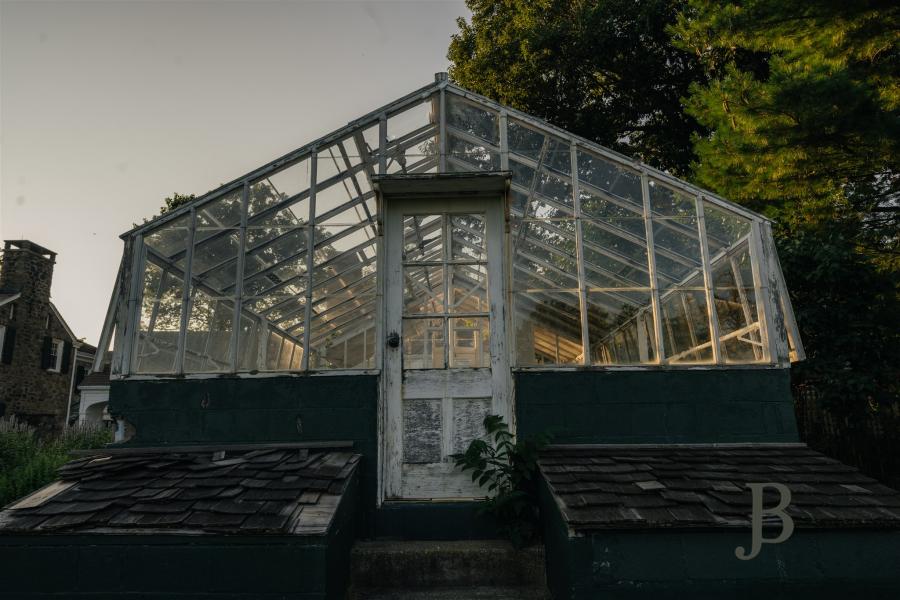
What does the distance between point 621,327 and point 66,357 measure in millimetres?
22696

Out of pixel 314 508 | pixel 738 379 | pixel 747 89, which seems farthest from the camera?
pixel 747 89

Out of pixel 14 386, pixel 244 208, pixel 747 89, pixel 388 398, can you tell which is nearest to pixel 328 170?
pixel 244 208

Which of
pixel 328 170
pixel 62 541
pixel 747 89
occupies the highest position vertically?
pixel 747 89

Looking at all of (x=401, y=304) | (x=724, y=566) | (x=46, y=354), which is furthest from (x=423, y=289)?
(x=46, y=354)

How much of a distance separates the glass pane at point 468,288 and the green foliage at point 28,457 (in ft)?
20.6

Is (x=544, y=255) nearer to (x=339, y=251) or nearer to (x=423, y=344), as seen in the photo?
(x=423, y=344)

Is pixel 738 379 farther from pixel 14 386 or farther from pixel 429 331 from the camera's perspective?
pixel 14 386

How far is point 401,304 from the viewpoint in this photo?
4.77 m

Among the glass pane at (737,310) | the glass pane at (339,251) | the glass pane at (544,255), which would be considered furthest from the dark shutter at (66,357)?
the glass pane at (737,310)

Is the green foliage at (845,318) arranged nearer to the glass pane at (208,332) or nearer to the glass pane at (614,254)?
the glass pane at (614,254)

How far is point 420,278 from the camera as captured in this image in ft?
16.0

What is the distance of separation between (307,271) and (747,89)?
5371 millimetres

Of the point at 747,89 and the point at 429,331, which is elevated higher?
the point at 747,89

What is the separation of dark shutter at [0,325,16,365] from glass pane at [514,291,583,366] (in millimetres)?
19678
